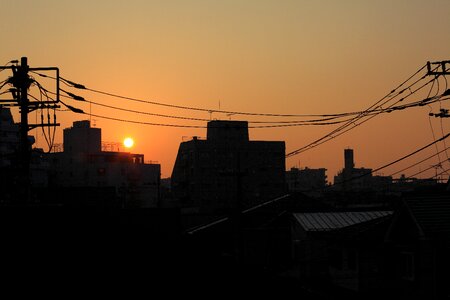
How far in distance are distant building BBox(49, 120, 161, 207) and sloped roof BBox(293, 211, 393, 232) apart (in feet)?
318

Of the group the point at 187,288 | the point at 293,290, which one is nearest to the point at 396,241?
the point at 293,290

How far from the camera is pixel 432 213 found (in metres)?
24.4

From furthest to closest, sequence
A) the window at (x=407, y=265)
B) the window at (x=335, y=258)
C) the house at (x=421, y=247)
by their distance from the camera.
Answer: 1. the window at (x=335, y=258)
2. the window at (x=407, y=265)
3. the house at (x=421, y=247)

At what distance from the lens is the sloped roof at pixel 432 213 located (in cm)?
2356

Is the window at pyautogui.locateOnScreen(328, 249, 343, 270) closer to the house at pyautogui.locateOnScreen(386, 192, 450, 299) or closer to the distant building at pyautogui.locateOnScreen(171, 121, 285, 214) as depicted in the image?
the house at pyautogui.locateOnScreen(386, 192, 450, 299)

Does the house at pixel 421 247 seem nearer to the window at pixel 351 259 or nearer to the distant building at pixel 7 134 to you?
the window at pixel 351 259

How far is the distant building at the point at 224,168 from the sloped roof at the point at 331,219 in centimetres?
11346

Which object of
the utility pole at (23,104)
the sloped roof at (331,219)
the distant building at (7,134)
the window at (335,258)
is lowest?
the window at (335,258)

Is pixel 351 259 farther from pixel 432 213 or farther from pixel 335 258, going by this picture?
pixel 432 213

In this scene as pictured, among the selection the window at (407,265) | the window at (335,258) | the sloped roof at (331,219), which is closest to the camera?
the window at (407,265)

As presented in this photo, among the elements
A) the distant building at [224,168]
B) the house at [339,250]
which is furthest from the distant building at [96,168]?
the house at [339,250]

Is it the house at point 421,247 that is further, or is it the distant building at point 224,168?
the distant building at point 224,168

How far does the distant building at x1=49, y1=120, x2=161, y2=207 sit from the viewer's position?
139 metres

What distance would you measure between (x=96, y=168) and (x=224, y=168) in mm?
35178
